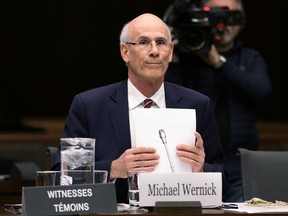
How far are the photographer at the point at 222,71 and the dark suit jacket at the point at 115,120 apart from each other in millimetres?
1112

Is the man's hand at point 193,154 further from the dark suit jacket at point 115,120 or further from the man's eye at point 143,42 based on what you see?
the man's eye at point 143,42

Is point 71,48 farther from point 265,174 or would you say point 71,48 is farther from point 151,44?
point 151,44

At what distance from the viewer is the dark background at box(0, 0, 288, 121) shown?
10.2m

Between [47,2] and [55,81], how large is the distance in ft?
2.72

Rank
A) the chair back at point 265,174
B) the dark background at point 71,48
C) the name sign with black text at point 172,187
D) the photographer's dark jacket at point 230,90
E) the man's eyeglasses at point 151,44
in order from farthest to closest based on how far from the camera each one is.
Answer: the dark background at point 71,48 < the photographer's dark jacket at point 230,90 < the chair back at point 265,174 < the man's eyeglasses at point 151,44 < the name sign with black text at point 172,187

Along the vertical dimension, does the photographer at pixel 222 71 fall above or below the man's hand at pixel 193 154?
above

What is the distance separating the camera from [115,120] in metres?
4.14

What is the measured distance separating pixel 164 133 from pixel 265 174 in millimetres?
1005

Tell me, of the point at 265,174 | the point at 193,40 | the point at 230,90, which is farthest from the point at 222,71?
the point at 265,174

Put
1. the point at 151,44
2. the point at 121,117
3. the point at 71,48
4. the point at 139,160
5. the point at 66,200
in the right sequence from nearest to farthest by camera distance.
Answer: the point at 66,200 < the point at 139,160 < the point at 151,44 < the point at 121,117 < the point at 71,48

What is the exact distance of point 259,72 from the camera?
18.2 feet

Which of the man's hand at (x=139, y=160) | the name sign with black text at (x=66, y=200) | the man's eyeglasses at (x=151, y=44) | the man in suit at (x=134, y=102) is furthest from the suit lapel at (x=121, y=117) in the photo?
the name sign with black text at (x=66, y=200)

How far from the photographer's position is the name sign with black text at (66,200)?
3.29 metres

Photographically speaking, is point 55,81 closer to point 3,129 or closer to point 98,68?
point 98,68
